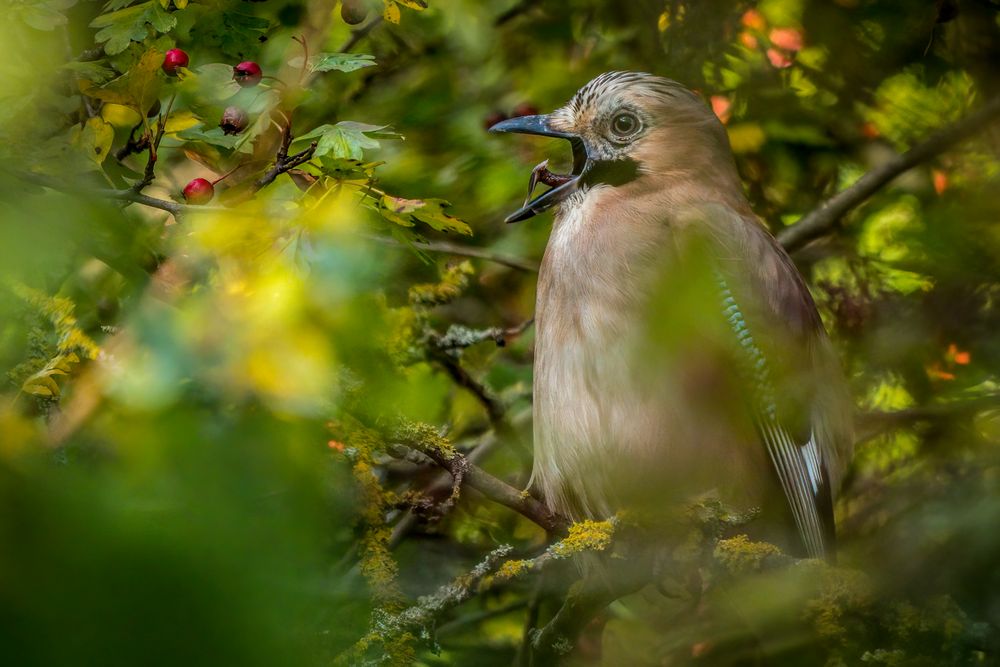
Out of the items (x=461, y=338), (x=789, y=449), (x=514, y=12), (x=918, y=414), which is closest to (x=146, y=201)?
(x=461, y=338)

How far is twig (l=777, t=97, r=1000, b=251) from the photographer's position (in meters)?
2.60

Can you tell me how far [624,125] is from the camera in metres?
2.63

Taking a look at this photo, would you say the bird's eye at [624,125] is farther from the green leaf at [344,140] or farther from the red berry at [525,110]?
the green leaf at [344,140]

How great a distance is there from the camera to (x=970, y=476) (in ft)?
6.84

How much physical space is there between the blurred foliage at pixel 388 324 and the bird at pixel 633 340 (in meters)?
0.17

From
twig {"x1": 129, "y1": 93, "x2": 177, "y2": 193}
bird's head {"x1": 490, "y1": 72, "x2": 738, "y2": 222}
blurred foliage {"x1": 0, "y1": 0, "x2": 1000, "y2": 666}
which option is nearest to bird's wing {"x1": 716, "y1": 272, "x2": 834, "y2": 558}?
blurred foliage {"x1": 0, "y1": 0, "x2": 1000, "y2": 666}

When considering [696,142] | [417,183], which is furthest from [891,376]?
[417,183]

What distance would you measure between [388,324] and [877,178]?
6.82ft

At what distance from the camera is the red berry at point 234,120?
201cm

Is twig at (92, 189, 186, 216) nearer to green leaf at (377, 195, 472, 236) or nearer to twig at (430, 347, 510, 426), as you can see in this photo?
green leaf at (377, 195, 472, 236)

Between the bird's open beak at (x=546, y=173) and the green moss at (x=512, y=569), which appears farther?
the bird's open beak at (x=546, y=173)

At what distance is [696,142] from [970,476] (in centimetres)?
105

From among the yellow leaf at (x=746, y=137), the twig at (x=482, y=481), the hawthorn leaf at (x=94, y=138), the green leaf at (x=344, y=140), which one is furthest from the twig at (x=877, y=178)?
the hawthorn leaf at (x=94, y=138)

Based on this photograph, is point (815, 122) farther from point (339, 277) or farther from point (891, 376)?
point (339, 277)
